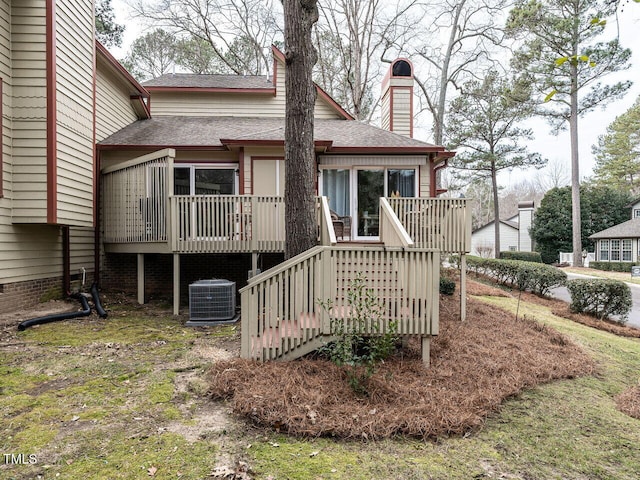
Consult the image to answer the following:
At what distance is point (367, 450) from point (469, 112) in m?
27.1

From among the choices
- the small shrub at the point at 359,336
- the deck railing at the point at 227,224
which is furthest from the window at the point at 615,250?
the small shrub at the point at 359,336

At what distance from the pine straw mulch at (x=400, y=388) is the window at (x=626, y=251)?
2556 cm

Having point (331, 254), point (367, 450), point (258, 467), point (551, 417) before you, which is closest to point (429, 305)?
point (331, 254)

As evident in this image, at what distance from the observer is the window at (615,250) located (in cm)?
2598

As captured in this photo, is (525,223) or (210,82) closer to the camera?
(210,82)

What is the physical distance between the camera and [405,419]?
129 inches

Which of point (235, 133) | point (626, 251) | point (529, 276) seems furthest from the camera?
point (626, 251)

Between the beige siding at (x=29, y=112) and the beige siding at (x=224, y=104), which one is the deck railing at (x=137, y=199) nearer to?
the beige siding at (x=29, y=112)

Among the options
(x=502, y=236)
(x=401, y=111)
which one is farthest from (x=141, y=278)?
(x=502, y=236)

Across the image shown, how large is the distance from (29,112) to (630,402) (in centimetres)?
956

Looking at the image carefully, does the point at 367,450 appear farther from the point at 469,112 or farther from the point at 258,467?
the point at 469,112

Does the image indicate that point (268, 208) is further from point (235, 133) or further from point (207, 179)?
point (235, 133)

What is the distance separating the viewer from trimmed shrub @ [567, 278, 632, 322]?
921 cm

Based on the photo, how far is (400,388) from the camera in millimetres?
3807
